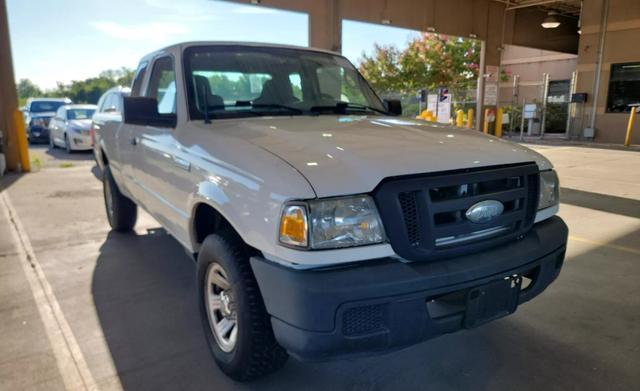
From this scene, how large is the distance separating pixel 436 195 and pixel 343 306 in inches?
26.0

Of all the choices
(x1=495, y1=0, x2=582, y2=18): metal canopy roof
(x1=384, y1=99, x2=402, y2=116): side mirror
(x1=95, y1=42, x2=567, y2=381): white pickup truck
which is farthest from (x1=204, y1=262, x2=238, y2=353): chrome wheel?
(x1=495, y1=0, x2=582, y2=18): metal canopy roof

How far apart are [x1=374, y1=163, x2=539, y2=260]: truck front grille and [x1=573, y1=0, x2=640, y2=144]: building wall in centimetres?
1663

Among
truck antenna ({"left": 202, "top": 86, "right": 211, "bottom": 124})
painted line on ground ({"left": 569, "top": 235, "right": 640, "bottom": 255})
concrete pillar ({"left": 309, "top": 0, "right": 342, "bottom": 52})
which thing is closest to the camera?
truck antenna ({"left": 202, "top": 86, "right": 211, "bottom": 124})

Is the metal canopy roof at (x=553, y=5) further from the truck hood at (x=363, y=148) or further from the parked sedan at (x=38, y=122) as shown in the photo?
the truck hood at (x=363, y=148)

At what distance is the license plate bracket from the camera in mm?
2086

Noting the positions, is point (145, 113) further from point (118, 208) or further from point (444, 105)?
point (444, 105)

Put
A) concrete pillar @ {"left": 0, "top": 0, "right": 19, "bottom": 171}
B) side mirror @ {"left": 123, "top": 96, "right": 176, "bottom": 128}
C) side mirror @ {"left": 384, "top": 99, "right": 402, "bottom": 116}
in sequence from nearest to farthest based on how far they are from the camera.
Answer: side mirror @ {"left": 123, "top": 96, "right": 176, "bottom": 128} < side mirror @ {"left": 384, "top": 99, "right": 402, "bottom": 116} < concrete pillar @ {"left": 0, "top": 0, "right": 19, "bottom": 171}

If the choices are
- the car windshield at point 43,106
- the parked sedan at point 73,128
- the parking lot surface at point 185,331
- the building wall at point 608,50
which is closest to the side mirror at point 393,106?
the parking lot surface at point 185,331

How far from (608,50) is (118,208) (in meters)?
17.9

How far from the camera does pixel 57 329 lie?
3.04 meters

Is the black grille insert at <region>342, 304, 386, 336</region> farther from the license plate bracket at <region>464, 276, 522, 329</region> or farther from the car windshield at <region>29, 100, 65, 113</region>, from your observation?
the car windshield at <region>29, 100, 65, 113</region>

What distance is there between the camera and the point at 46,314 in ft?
10.7

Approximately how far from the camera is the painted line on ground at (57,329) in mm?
2505

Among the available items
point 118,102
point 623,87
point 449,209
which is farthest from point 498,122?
point 449,209
